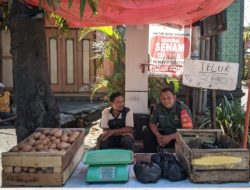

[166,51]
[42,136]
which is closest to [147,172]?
[42,136]

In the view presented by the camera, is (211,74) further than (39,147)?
Yes

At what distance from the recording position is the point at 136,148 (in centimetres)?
613

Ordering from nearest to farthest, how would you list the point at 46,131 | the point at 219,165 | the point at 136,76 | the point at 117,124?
the point at 219,165 < the point at 46,131 < the point at 117,124 < the point at 136,76

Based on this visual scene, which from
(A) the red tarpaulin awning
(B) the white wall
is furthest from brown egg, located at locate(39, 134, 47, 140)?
(B) the white wall

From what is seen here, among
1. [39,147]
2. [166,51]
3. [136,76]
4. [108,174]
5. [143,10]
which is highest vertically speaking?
[143,10]

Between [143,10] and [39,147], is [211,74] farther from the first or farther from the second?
[39,147]

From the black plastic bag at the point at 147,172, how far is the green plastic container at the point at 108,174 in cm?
9

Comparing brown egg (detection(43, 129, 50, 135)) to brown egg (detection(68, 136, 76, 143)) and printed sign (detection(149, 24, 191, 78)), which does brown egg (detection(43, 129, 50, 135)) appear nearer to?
brown egg (detection(68, 136, 76, 143))

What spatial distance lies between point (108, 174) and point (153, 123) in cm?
224

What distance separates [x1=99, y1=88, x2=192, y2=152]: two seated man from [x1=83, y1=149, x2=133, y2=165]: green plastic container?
178cm

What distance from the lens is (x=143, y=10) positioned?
4.28 m

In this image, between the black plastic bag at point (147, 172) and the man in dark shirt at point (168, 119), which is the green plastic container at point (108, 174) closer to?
the black plastic bag at point (147, 172)

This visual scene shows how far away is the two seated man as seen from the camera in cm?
504

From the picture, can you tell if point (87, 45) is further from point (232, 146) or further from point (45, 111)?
point (232, 146)
